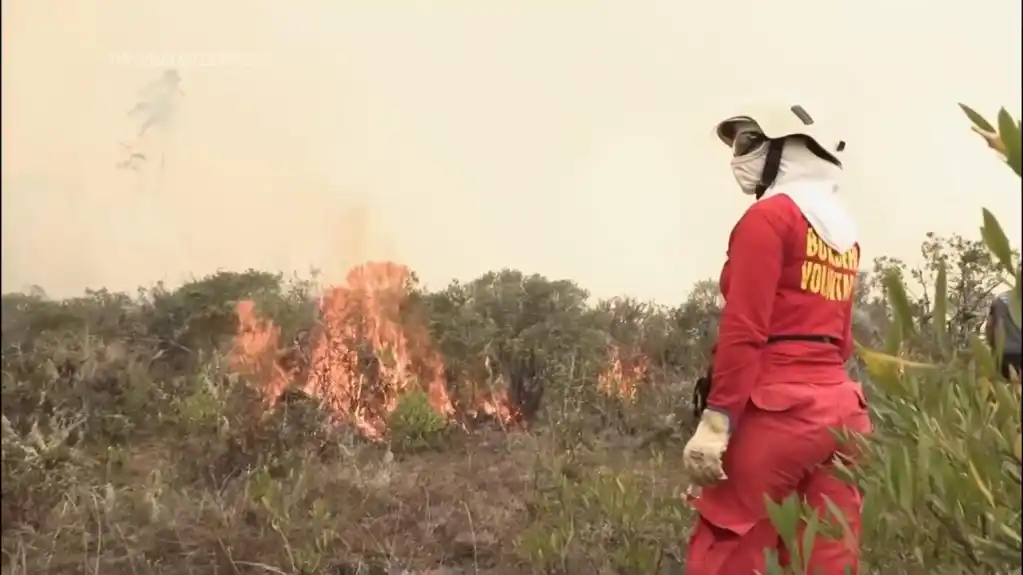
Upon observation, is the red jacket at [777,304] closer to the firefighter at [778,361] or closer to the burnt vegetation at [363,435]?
the firefighter at [778,361]

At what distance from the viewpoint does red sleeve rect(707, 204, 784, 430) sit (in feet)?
3.99

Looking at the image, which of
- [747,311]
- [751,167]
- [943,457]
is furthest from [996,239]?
[751,167]

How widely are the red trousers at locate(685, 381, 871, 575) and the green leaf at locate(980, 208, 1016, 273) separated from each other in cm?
70

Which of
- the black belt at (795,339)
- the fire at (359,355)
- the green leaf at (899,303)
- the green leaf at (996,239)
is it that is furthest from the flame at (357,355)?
the green leaf at (996,239)

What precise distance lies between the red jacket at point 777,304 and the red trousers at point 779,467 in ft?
0.10

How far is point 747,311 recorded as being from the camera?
1218 mm

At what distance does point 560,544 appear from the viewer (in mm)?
1552

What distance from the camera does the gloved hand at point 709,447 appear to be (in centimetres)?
123

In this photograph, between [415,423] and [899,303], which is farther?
[415,423]

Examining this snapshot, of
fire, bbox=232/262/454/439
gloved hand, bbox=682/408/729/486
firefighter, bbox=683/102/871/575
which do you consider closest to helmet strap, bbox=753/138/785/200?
firefighter, bbox=683/102/871/575

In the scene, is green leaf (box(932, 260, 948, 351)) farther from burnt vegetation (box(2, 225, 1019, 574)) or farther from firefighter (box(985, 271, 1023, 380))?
burnt vegetation (box(2, 225, 1019, 574))

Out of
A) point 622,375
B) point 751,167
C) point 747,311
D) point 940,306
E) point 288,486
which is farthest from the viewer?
point 622,375

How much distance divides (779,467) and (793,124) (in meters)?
0.48

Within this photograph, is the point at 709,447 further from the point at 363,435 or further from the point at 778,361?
the point at 363,435
